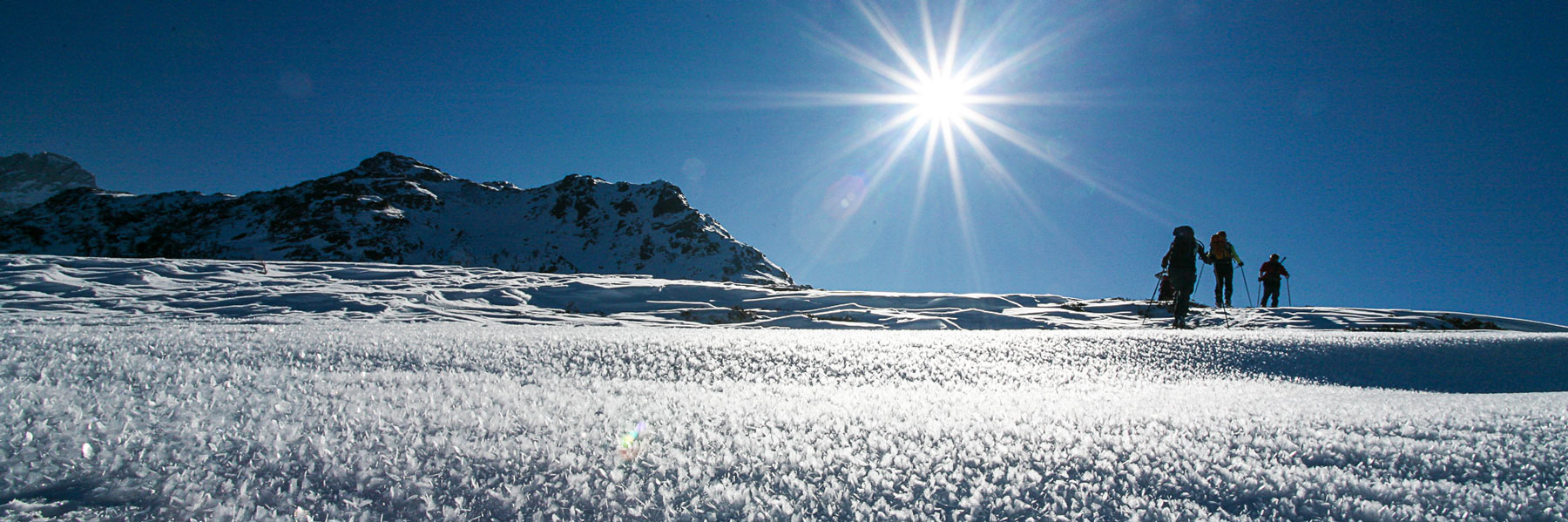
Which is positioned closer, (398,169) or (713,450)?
(713,450)

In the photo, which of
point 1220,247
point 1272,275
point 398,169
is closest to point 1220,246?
point 1220,247

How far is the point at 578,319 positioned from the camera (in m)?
5.56

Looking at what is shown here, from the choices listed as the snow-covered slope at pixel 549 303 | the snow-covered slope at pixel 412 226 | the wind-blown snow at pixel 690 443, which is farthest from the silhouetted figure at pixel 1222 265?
the snow-covered slope at pixel 412 226

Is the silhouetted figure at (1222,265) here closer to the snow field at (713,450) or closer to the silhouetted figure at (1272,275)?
the silhouetted figure at (1272,275)

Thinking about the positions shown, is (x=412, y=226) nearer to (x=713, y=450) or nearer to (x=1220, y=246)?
(x=1220, y=246)

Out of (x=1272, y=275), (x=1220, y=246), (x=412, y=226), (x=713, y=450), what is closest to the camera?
(x=713, y=450)

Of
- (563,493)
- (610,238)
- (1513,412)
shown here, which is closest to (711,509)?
(563,493)

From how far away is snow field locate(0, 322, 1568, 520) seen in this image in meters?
0.72

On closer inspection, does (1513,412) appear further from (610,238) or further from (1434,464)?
(610,238)

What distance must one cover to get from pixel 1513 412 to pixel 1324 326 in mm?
6437

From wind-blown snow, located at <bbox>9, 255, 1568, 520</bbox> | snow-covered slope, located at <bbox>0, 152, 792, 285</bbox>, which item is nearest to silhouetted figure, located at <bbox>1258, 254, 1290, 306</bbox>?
wind-blown snow, located at <bbox>9, 255, 1568, 520</bbox>

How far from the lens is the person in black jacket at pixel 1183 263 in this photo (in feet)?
22.1

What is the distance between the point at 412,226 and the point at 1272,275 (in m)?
154

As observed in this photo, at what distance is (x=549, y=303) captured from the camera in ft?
22.9
